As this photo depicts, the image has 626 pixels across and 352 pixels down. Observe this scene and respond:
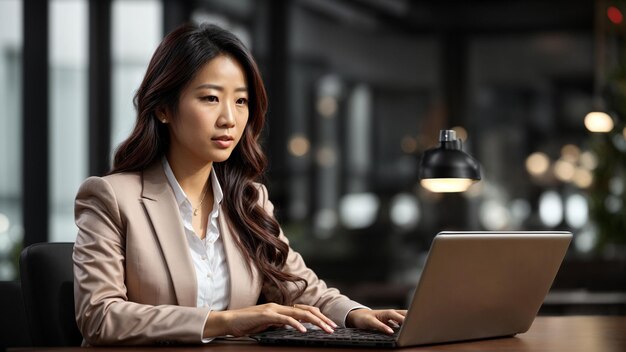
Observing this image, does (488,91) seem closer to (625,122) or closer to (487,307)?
(625,122)

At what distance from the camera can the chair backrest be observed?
2533mm

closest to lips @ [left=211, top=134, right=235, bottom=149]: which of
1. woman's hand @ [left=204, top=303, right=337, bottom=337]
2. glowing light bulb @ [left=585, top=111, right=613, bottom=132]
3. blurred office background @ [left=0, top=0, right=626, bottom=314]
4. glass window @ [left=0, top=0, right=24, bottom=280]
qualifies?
woman's hand @ [left=204, top=303, right=337, bottom=337]

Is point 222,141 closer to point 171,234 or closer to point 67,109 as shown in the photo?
point 171,234

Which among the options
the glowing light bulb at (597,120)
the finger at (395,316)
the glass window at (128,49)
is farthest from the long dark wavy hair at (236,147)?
the glass window at (128,49)

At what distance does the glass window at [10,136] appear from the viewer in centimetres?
636

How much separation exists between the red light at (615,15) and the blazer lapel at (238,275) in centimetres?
565

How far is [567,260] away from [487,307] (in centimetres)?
611

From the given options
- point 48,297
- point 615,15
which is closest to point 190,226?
point 48,297

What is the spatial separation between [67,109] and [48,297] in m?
4.61

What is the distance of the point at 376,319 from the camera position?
2418 mm

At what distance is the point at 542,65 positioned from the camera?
345 inches

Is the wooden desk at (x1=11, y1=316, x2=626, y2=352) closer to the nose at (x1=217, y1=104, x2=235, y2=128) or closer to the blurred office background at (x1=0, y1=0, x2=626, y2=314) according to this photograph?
the nose at (x1=217, y1=104, x2=235, y2=128)

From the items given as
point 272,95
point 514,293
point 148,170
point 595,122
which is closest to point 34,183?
point 272,95

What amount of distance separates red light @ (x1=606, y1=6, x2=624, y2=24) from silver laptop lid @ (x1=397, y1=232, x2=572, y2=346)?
18.6ft
